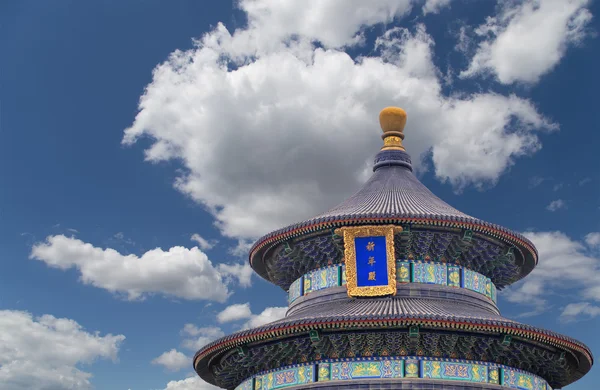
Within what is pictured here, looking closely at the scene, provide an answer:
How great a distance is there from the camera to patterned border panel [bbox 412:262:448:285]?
1177 inches

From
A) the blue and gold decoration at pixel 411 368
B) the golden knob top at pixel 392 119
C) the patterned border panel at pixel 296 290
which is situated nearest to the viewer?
the blue and gold decoration at pixel 411 368

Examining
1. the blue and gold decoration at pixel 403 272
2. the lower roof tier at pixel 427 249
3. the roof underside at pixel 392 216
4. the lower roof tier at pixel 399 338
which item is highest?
the roof underside at pixel 392 216

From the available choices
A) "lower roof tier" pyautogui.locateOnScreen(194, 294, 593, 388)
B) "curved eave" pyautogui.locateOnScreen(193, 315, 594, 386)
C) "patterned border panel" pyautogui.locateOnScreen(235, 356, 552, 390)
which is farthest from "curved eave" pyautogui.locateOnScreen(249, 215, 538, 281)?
"patterned border panel" pyautogui.locateOnScreen(235, 356, 552, 390)

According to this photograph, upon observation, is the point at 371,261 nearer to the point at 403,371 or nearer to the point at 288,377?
the point at 403,371

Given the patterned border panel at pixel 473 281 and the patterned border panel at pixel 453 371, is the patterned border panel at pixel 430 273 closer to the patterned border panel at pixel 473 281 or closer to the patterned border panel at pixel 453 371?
the patterned border panel at pixel 473 281

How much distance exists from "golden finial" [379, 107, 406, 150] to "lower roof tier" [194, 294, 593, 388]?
30.9 ft

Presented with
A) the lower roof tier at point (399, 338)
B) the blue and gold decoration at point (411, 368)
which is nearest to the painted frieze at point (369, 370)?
the blue and gold decoration at point (411, 368)

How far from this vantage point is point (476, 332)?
2692cm

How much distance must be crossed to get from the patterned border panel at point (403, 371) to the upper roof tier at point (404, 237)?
462cm

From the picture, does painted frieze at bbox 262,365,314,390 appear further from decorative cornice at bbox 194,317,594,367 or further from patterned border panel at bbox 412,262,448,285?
patterned border panel at bbox 412,262,448,285

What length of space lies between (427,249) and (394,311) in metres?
4.10

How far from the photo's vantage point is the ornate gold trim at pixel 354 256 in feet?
95.9

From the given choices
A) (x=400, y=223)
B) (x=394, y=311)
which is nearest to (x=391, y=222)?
(x=400, y=223)

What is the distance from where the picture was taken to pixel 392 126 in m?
36.3
